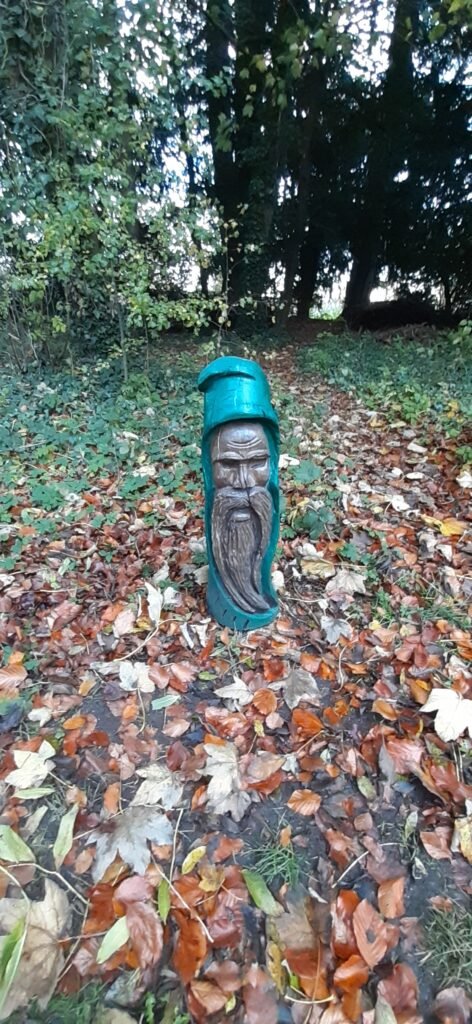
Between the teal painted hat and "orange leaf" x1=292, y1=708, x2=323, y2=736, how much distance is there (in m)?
1.17

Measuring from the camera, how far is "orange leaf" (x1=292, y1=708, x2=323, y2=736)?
2061mm

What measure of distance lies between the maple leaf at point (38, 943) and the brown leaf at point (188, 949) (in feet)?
1.01

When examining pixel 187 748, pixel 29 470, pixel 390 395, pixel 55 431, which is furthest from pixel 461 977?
pixel 390 395

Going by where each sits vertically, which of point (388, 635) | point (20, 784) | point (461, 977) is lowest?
point (461, 977)

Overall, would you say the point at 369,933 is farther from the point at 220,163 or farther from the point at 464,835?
the point at 220,163

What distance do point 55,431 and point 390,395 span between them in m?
3.43

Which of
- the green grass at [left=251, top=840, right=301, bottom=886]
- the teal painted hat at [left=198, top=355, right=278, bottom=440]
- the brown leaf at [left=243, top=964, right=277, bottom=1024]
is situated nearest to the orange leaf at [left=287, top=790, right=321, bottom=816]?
the green grass at [left=251, top=840, right=301, bottom=886]

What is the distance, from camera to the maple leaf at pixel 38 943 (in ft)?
4.25

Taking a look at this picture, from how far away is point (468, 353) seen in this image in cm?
638

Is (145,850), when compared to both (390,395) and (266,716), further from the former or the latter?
(390,395)

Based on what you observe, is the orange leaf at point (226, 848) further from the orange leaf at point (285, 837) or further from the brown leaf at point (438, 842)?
the brown leaf at point (438, 842)

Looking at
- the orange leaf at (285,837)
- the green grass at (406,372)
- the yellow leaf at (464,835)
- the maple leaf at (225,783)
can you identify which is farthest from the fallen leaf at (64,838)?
the green grass at (406,372)

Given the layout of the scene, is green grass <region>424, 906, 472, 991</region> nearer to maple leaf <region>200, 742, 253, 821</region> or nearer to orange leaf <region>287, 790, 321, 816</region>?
orange leaf <region>287, 790, 321, 816</region>

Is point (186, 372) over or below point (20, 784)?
over
